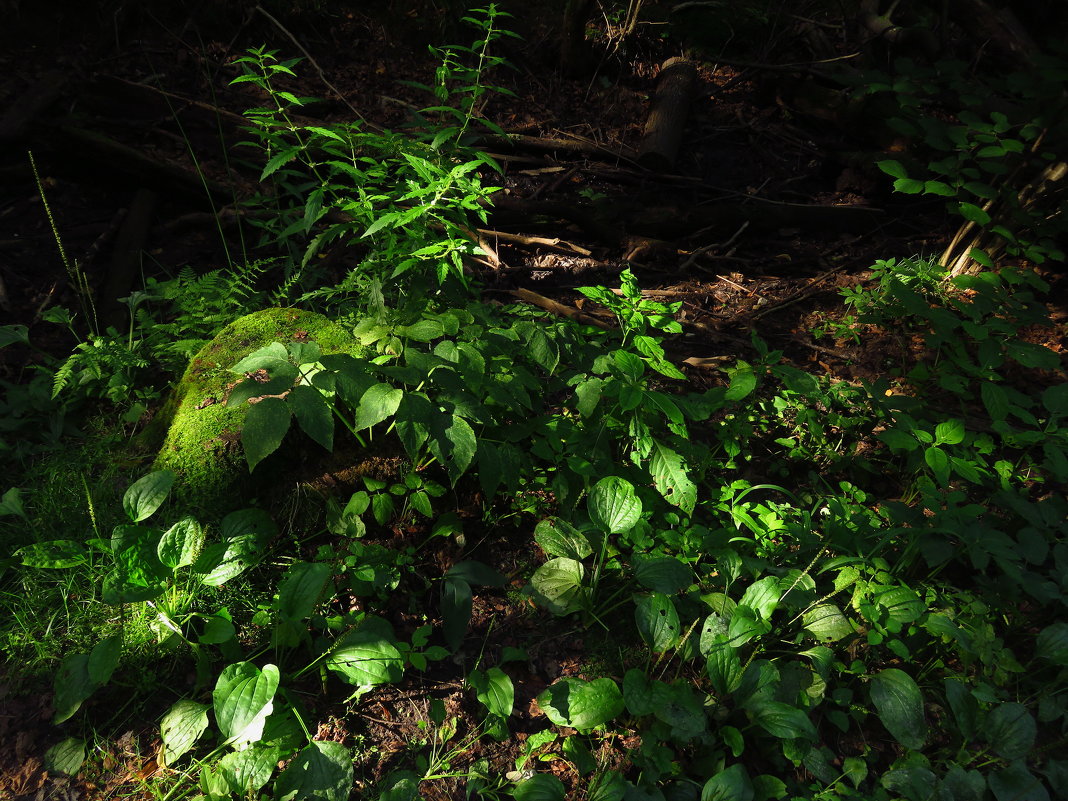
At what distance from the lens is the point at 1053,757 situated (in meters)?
2.22

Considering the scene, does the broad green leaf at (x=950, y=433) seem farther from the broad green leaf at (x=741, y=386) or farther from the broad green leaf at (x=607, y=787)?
the broad green leaf at (x=607, y=787)

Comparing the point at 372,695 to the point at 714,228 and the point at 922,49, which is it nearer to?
the point at 714,228

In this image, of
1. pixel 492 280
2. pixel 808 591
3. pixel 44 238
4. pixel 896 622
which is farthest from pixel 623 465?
pixel 44 238

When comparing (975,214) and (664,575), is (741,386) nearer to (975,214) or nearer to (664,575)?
(664,575)

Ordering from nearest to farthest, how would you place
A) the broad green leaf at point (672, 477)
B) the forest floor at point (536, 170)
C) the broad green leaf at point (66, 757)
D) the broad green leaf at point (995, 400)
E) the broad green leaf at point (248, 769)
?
the broad green leaf at point (248, 769), the broad green leaf at point (66, 757), the broad green leaf at point (672, 477), the broad green leaf at point (995, 400), the forest floor at point (536, 170)

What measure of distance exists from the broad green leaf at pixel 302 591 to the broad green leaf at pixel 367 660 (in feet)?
0.51

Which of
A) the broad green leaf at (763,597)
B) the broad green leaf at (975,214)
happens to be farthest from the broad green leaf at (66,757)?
the broad green leaf at (975,214)

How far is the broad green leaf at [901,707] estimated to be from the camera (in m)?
2.03

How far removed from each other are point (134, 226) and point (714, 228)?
384cm

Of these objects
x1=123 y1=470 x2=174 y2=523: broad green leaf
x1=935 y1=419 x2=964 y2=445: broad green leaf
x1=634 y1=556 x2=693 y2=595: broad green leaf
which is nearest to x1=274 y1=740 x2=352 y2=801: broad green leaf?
x1=123 y1=470 x2=174 y2=523: broad green leaf

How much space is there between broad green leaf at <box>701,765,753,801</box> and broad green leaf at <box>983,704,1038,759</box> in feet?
2.56

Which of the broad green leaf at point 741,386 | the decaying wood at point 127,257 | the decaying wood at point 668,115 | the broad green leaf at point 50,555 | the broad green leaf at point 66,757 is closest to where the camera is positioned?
the broad green leaf at point 66,757

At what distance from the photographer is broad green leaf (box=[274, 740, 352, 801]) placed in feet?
5.97

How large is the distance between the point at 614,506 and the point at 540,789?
2.89 ft
